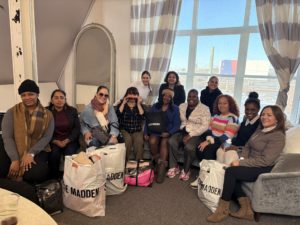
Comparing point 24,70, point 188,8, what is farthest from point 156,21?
point 24,70

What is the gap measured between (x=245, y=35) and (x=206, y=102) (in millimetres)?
1146

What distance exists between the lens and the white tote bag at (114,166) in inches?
86.0

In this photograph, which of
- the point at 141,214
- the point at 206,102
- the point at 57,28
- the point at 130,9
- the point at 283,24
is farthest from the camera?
the point at 130,9

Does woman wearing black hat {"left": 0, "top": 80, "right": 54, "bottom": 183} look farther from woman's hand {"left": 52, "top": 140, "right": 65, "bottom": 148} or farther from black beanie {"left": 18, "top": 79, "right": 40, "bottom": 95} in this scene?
woman's hand {"left": 52, "top": 140, "right": 65, "bottom": 148}

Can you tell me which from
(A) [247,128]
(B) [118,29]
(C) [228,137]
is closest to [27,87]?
(C) [228,137]

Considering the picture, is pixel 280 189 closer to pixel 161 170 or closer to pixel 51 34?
pixel 161 170

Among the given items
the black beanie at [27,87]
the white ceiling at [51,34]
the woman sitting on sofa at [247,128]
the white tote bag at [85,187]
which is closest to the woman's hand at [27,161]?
the white tote bag at [85,187]

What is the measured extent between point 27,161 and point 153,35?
8.68 ft

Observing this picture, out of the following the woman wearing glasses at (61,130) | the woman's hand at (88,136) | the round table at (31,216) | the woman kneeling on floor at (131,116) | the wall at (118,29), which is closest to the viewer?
the round table at (31,216)

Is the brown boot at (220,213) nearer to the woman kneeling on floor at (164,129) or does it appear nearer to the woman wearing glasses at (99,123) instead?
the woman kneeling on floor at (164,129)

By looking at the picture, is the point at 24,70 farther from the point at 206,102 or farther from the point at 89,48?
the point at 206,102

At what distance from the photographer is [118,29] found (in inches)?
162

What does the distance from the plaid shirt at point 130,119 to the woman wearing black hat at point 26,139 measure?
947 millimetres

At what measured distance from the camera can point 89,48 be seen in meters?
3.83
